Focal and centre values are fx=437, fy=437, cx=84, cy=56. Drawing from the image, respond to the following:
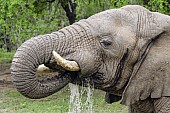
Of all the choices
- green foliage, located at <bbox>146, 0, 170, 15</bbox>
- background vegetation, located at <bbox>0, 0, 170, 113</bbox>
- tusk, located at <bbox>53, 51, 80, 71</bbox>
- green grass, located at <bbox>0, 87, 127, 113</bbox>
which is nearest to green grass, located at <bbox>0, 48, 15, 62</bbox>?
background vegetation, located at <bbox>0, 0, 170, 113</bbox>

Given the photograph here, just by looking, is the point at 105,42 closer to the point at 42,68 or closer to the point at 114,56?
the point at 114,56

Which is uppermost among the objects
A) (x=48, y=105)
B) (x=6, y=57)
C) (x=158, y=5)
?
(x=158, y=5)

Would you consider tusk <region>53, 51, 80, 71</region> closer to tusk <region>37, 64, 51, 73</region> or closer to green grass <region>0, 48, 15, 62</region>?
tusk <region>37, 64, 51, 73</region>

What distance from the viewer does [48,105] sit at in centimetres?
1012

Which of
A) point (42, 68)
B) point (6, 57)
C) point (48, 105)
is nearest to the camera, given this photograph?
point (42, 68)

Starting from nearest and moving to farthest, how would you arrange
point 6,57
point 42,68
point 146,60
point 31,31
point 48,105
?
point 42,68, point 146,60, point 48,105, point 31,31, point 6,57

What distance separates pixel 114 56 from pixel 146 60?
0.93 ft

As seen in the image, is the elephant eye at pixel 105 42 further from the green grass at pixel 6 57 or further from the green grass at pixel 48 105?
the green grass at pixel 6 57

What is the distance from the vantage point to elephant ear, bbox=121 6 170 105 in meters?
3.57

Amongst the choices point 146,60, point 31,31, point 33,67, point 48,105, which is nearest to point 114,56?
point 146,60

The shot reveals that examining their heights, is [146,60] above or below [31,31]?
above

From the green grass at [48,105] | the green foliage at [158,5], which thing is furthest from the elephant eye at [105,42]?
the green foliage at [158,5]

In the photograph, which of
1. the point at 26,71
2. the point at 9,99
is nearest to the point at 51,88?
the point at 26,71

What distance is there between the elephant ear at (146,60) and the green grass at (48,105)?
5.50 m
